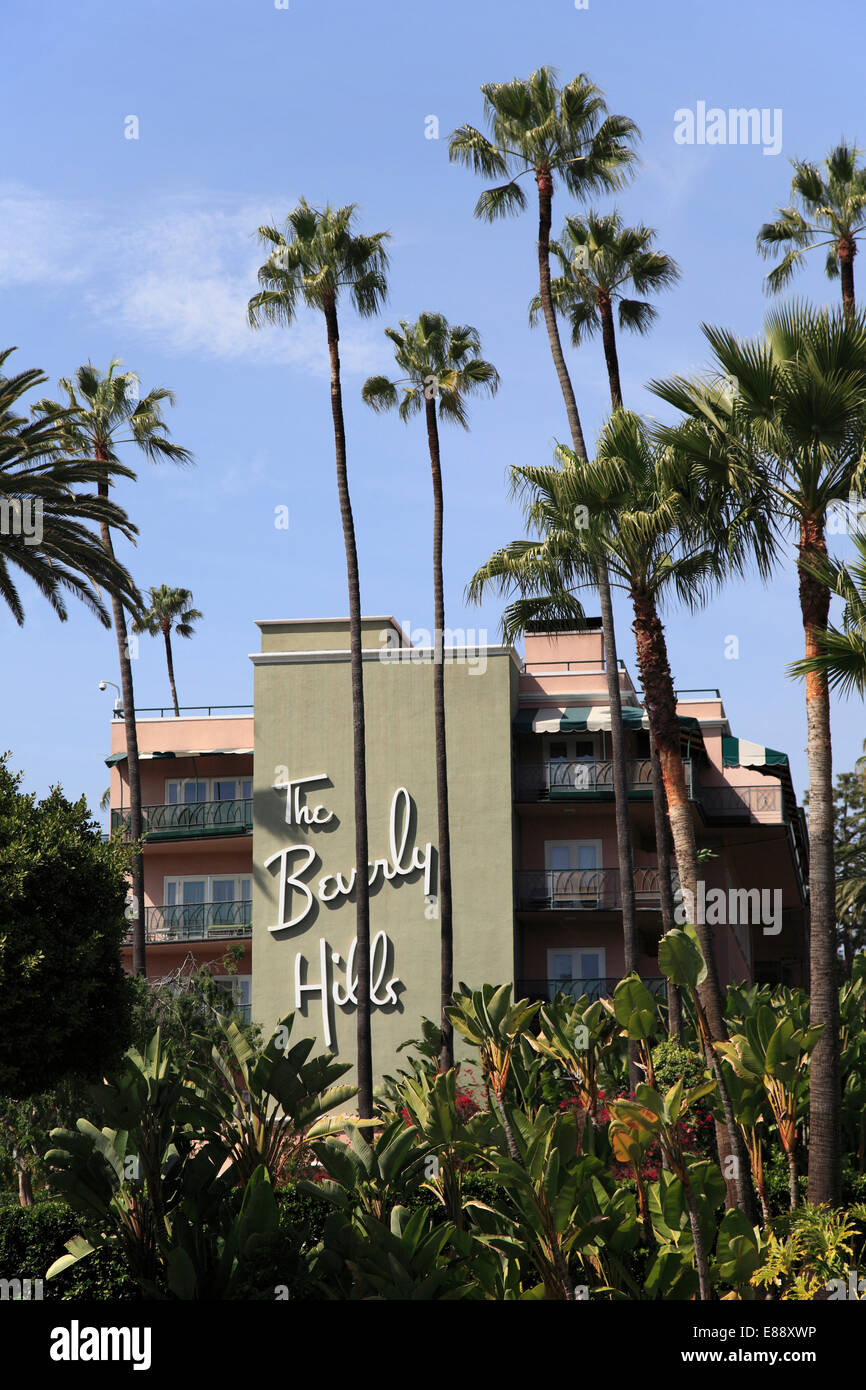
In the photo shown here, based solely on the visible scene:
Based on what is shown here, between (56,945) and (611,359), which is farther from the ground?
(611,359)

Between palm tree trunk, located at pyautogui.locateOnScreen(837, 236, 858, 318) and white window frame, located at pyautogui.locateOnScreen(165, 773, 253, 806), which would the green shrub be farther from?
palm tree trunk, located at pyautogui.locateOnScreen(837, 236, 858, 318)

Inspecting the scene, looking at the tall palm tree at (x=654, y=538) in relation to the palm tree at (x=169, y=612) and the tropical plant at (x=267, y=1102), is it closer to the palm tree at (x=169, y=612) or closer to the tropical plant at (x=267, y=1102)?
the tropical plant at (x=267, y=1102)

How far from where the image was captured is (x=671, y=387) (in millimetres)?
16953

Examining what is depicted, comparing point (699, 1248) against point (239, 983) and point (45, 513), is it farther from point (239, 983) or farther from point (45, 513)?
point (239, 983)

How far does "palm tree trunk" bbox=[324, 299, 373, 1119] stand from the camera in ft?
96.7

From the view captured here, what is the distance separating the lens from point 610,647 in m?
30.4

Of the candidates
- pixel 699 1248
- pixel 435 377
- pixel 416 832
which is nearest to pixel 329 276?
pixel 435 377

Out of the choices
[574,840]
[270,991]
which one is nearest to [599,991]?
[574,840]

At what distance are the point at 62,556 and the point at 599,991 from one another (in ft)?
61.3

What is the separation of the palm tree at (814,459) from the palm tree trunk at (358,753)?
15.1m

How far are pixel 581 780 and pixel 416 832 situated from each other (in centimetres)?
448
